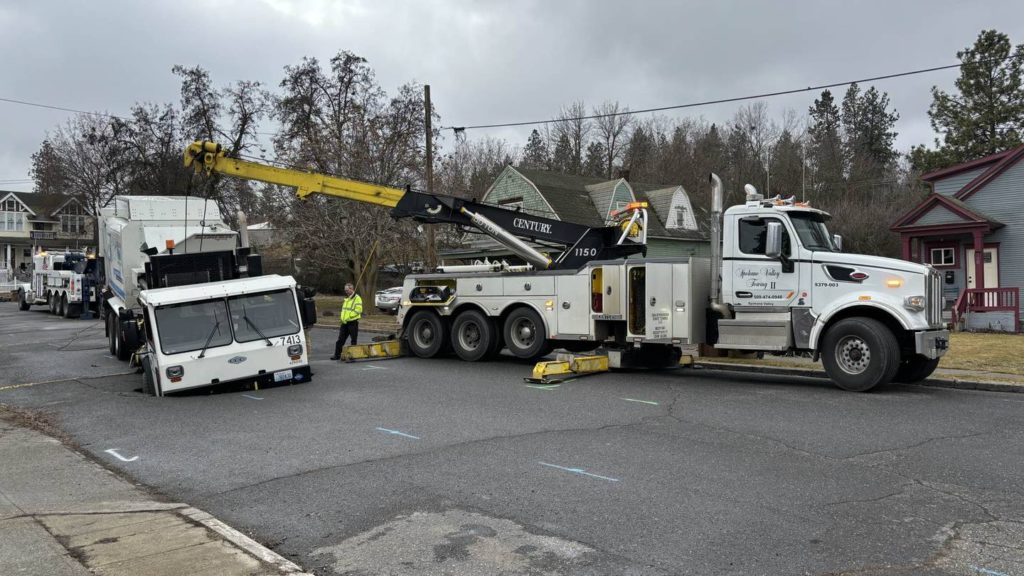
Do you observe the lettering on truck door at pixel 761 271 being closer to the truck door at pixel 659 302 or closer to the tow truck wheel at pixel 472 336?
the truck door at pixel 659 302

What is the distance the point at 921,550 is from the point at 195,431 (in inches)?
303

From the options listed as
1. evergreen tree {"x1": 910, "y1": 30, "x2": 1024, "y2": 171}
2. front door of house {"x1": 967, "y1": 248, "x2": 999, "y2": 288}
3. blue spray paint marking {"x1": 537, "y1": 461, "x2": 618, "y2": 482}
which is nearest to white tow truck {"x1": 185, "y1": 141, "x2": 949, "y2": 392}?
blue spray paint marking {"x1": 537, "y1": 461, "x2": 618, "y2": 482}

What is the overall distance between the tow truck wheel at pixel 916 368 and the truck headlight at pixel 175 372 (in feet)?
35.3

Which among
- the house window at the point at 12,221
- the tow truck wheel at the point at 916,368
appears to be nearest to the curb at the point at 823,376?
the tow truck wheel at the point at 916,368

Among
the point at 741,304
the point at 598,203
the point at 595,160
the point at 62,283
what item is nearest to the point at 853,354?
the point at 741,304

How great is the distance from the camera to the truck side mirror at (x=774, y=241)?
11828mm

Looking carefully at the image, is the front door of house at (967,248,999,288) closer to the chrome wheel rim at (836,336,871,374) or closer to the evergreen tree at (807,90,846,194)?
the chrome wheel rim at (836,336,871,374)

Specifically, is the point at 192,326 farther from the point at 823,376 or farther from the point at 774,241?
the point at 823,376

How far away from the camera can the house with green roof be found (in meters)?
35.5

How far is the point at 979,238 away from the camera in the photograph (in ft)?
76.8

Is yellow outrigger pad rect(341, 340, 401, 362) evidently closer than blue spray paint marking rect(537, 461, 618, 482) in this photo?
No

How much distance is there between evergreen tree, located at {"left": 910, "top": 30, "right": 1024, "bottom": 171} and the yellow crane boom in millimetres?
35306

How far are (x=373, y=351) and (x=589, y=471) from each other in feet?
33.6

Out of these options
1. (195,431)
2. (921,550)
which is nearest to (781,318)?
(921,550)
